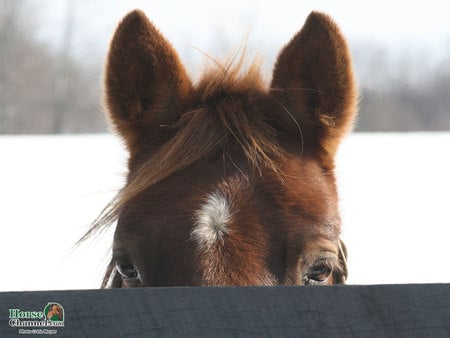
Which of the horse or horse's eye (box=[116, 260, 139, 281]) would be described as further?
horse's eye (box=[116, 260, 139, 281])

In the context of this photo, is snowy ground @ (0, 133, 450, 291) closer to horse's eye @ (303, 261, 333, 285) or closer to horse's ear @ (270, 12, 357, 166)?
horse's ear @ (270, 12, 357, 166)

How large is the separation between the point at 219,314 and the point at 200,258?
2.21ft

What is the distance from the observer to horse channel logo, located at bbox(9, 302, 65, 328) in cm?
166

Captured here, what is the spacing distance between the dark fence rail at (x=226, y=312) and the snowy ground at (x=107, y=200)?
3774 millimetres

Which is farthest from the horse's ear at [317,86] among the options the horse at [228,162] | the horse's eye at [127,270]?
the horse's eye at [127,270]

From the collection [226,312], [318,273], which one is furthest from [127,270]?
[226,312]

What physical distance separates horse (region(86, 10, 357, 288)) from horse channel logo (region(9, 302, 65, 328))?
0.69 meters

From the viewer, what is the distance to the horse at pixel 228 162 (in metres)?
2.45

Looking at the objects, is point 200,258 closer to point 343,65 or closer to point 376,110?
point 343,65

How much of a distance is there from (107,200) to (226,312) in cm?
613

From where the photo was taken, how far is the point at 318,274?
104 inches

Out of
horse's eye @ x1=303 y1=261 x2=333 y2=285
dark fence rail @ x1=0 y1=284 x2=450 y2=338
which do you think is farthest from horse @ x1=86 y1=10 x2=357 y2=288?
dark fence rail @ x1=0 y1=284 x2=450 y2=338

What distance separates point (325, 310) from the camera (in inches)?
66.4

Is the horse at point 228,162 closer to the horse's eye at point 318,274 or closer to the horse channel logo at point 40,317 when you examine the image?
the horse's eye at point 318,274
